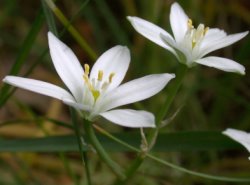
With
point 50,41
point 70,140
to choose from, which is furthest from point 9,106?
point 50,41

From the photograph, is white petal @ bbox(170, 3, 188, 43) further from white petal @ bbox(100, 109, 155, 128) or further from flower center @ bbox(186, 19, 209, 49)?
white petal @ bbox(100, 109, 155, 128)

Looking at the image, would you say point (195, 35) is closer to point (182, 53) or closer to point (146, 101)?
point (182, 53)

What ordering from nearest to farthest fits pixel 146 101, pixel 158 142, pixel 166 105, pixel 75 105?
pixel 75 105 → pixel 166 105 → pixel 158 142 → pixel 146 101

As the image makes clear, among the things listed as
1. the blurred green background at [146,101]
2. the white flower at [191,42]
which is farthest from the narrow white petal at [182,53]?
the blurred green background at [146,101]

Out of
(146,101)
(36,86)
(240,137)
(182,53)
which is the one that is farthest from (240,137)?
(146,101)

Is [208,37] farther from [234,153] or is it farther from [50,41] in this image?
[234,153]

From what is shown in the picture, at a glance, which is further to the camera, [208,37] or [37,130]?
[37,130]

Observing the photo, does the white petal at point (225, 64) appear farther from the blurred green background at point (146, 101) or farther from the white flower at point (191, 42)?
the blurred green background at point (146, 101)
